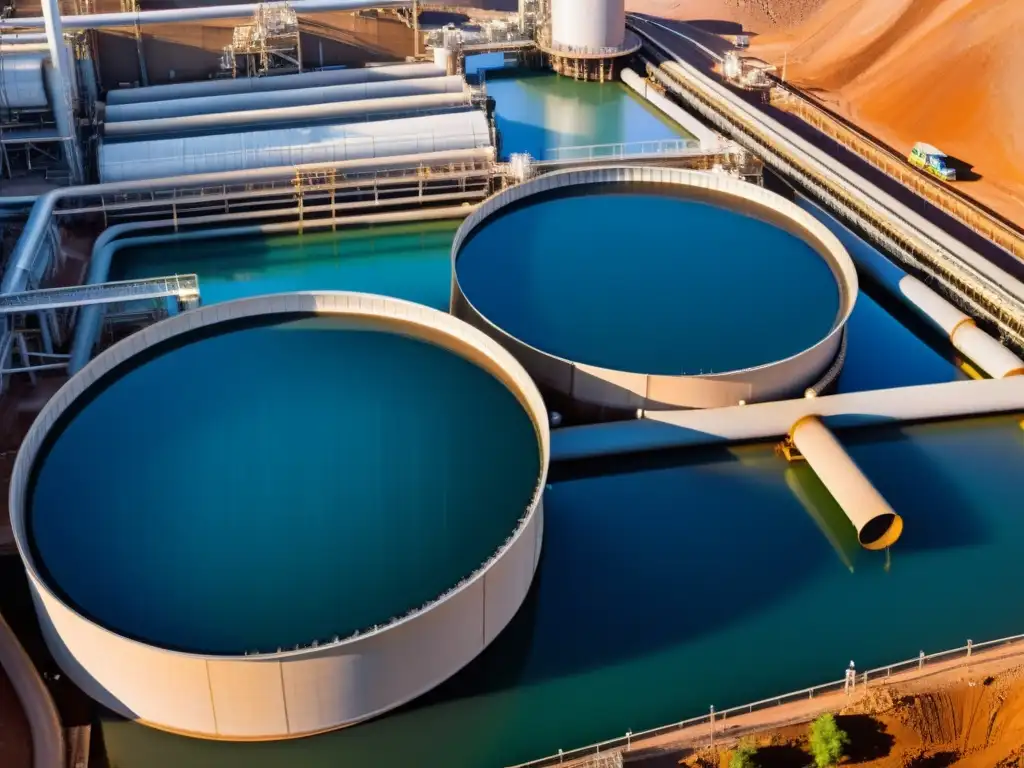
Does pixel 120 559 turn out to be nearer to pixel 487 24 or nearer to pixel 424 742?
pixel 424 742

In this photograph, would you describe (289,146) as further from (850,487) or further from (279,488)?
(850,487)

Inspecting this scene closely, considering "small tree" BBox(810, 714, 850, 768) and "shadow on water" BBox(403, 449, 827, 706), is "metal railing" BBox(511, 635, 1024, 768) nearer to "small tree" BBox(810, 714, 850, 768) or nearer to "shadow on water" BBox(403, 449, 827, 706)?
"small tree" BBox(810, 714, 850, 768)

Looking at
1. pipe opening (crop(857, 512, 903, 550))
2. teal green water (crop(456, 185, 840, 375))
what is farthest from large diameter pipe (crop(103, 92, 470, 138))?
pipe opening (crop(857, 512, 903, 550))

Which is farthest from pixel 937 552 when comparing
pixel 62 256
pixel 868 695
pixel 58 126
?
pixel 58 126

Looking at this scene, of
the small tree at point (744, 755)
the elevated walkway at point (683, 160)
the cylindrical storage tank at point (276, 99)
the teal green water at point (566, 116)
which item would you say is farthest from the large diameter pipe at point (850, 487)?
the cylindrical storage tank at point (276, 99)

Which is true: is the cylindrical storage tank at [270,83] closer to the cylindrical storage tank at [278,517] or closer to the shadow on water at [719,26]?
the cylindrical storage tank at [278,517]

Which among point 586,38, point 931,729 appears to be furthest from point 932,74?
point 931,729
